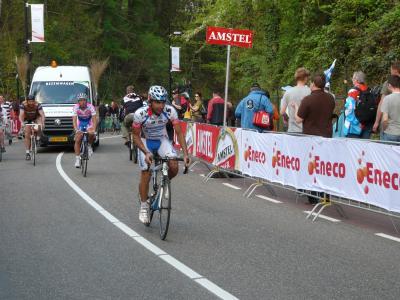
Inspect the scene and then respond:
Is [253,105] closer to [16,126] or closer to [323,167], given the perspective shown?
[323,167]

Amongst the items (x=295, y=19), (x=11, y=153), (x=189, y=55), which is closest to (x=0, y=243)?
(x=11, y=153)

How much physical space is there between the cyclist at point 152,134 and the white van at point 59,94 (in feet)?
49.0

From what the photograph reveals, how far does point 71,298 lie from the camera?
6.50 metres

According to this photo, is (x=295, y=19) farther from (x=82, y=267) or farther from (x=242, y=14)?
(x=82, y=267)

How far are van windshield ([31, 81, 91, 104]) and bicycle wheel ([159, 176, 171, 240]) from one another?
16.5 metres

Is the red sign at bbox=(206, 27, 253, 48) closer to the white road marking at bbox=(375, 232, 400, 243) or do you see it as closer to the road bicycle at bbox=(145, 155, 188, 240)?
the road bicycle at bbox=(145, 155, 188, 240)

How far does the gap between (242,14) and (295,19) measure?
274cm

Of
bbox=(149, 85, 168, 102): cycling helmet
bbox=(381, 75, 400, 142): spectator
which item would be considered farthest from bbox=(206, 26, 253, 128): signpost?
bbox=(149, 85, 168, 102): cycling helmet

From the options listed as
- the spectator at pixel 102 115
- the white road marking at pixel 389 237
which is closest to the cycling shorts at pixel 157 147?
the white road marking at pixel 389 237

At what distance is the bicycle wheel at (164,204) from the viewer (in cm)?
920

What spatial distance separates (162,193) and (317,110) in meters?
3.96

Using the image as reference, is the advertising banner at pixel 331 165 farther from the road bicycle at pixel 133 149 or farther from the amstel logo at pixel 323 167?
the road bicycle at pixel 133 149

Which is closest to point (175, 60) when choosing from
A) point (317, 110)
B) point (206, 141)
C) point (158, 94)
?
point (206, 141)

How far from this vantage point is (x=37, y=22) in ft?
130
